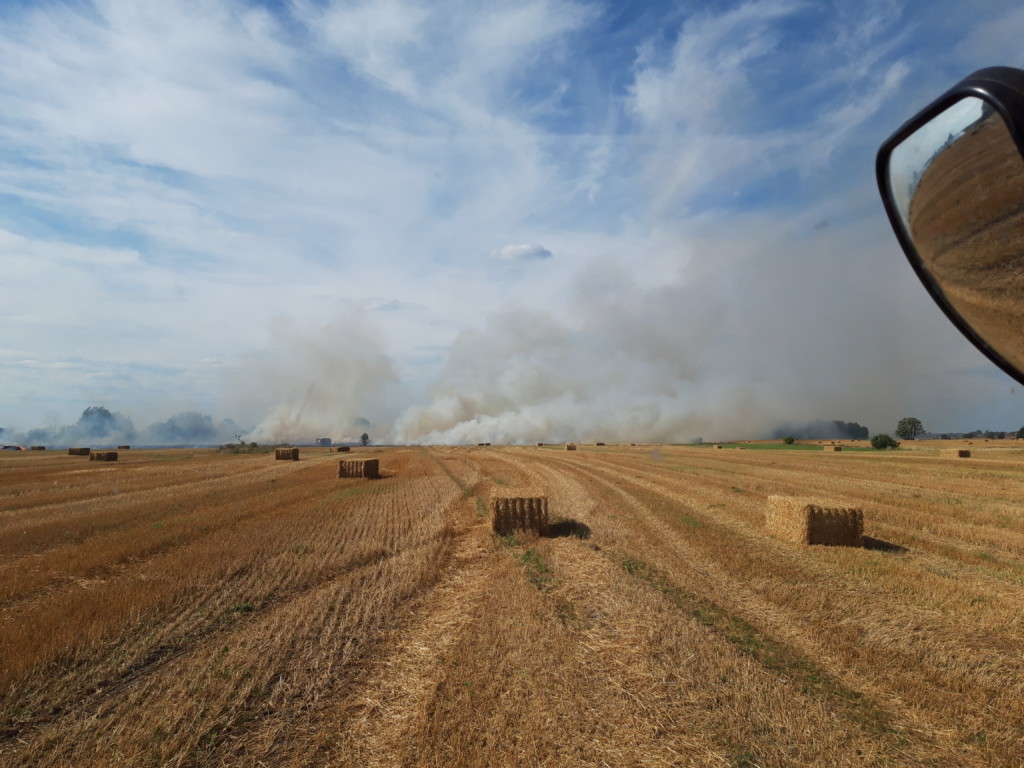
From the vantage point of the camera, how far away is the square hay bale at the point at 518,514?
45.3 ft

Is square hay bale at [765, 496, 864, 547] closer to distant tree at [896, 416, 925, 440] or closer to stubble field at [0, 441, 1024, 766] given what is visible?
stubble field at [0, 441, 1024, 766]

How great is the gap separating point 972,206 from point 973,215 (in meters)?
0.03

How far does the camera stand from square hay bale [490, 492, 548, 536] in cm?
1382

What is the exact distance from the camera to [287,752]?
15.9 ft

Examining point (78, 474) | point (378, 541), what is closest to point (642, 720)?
point (378, 541)

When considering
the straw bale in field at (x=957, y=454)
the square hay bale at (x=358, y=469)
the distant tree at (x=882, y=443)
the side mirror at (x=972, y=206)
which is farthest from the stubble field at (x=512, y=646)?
the distant tree at (x=882, y=443)

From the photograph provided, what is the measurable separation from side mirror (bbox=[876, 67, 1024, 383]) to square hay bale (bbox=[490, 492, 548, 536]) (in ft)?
39.9

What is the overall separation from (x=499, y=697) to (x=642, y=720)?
53.7 inches

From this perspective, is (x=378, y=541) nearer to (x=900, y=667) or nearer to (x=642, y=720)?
(x=642, y=720)

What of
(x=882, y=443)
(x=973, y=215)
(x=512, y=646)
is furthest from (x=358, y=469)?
(x=882, y=443)

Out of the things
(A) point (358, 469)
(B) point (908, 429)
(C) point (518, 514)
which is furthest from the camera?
(B) point (908, 429)

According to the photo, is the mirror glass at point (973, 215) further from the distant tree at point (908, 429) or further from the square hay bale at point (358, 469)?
the distant tree at point (908, 429)

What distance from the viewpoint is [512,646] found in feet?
22.6

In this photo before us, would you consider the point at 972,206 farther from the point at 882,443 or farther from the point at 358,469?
the point at 882,443
